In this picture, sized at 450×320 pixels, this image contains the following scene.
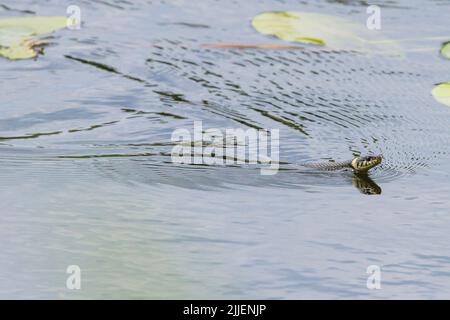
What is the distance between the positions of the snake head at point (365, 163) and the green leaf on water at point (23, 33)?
2340mm

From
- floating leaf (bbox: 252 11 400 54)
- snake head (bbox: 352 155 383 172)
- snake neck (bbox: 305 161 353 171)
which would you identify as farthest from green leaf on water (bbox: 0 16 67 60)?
snake head (bbox: 352 155 383 172)

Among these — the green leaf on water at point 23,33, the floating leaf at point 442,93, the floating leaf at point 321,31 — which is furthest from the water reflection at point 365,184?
the green leaf on water at point 23,33

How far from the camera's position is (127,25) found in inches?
271

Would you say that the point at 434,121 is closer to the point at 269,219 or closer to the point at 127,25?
the point at 269,219

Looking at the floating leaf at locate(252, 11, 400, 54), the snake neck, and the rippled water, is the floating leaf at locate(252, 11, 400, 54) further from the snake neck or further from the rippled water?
the snake neck

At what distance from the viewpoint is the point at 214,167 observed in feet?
16.2

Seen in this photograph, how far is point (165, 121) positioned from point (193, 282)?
209 cm

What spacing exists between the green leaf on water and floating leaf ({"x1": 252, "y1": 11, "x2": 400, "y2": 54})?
1.32 meters

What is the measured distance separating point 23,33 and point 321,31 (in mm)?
1895

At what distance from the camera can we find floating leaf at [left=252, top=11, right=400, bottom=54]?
258 inches

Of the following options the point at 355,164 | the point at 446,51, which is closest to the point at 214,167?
the point at 355,164

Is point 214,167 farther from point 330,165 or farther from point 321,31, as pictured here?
point 321,31

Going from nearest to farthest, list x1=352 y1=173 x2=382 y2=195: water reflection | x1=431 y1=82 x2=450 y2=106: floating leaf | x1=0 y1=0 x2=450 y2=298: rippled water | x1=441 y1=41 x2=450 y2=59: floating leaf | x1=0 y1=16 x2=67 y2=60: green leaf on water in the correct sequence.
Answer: x1=0 y1=0 x2=450 y2=298: rippled water < x1=352 y1=173 x2=382 y2=195: water reflection < x1=431 y1=82 x2=450 y2=106: floating leaf < x1=0 y1=16 x2=67 y2=60: green leaf on water < x1=441 y1=41 x2=450 y2=59: floating leaf

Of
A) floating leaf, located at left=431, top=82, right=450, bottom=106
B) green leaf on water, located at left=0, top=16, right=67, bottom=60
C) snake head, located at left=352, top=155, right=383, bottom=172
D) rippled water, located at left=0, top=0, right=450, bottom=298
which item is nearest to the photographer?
rippled water, located at left=0, top=0, right=450, bottom=298
